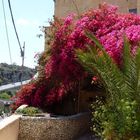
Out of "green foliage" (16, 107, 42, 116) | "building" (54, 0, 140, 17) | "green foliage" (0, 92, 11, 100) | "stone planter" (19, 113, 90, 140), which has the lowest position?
Result: "stone planter" (19, 113, 90, 140)

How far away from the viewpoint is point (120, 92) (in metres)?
9.64

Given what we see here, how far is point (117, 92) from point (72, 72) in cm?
561

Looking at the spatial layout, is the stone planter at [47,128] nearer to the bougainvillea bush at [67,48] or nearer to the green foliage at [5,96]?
the bougainvillea bush at [67,48]

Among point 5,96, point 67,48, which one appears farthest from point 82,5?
point 5,96

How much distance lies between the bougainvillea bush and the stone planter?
1600mm

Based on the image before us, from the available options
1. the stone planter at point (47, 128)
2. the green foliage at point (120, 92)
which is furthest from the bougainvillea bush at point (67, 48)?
the green foliage at point (120, 92)

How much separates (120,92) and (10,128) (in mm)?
4185

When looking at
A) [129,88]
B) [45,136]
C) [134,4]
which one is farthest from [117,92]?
[134,4]

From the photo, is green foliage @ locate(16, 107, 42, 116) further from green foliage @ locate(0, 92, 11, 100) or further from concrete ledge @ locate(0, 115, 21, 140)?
green foliage @ locate(0, 92, 11, 100)

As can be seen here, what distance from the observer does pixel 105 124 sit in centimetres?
989

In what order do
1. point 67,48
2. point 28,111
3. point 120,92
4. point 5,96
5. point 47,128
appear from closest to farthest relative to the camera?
point 120,92
point 47,128
point 28,111
point 67,48
point 5,96

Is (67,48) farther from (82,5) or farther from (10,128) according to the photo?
(82,5)

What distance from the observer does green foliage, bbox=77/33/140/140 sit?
933 cm

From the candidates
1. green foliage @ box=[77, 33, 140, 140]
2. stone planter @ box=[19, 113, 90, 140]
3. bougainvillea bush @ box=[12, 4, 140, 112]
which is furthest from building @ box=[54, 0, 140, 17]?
green foliage @ box=[77, 33, 140, 140]
